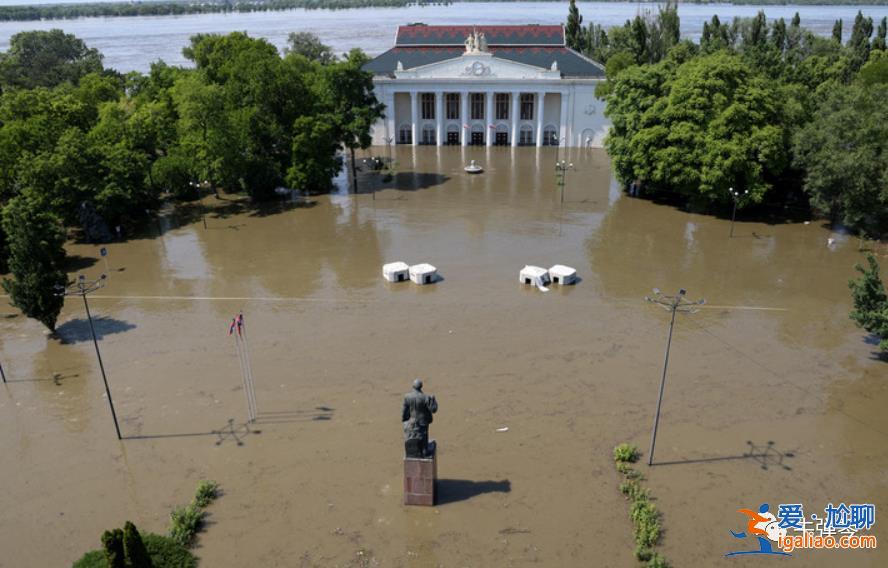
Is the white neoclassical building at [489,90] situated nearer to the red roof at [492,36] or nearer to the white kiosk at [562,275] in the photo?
the red roof at [492,36]

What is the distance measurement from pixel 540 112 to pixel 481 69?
7434mm

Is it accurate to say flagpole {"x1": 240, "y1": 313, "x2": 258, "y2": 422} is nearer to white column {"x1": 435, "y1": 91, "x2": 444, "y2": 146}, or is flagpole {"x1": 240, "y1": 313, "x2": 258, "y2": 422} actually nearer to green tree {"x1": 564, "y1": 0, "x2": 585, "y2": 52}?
white column {"x1": 435, "y1": 91, "x2": 444, "y2": 146}

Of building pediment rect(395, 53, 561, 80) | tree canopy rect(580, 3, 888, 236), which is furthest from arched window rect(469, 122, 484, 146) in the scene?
tree canopy rect(580, 3, 888, 236)

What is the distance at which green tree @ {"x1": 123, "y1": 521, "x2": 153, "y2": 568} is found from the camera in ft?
41.5

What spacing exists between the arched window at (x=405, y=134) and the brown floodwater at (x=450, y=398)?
31.5 meters

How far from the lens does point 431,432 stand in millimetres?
21922

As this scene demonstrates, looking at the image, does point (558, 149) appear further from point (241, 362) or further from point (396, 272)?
point (241, 362)

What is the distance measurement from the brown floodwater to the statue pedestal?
1.34 ft

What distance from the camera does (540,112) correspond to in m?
66.6

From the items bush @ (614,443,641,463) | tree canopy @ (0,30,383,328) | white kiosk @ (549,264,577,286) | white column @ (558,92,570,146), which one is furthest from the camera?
white column @ (558,92,570,146)

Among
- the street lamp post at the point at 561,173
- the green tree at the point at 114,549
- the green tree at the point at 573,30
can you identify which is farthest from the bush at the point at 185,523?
the green tree at the point at 573,30

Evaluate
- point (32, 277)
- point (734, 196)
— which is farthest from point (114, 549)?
point (734, 196)

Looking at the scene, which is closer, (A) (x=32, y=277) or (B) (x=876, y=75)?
(A) (x=32, y=277)

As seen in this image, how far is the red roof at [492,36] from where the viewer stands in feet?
235
